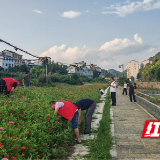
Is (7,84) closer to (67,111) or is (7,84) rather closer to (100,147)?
(67,111)

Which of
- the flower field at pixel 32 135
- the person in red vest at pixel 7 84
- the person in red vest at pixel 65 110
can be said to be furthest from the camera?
the person in red vest at pixel 7 84

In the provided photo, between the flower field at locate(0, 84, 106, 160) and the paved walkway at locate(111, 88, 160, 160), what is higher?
the flower field at locate(0, 84, 106, 160)

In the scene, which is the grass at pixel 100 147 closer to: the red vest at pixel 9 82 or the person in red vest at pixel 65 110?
the person in red vest at pixel 65 110

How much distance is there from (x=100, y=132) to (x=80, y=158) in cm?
223

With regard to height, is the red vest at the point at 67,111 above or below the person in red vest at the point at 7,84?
below

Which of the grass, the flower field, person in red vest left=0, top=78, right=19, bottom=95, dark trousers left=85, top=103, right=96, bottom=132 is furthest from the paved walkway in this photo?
person in red vest left=0, top=78, right=19, bottom=95

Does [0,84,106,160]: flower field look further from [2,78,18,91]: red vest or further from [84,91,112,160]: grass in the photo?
[2,78,18,91]: red vest

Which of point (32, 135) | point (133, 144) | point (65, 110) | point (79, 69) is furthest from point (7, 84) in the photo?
point (79, 69)

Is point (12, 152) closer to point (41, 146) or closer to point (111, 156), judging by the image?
point (41, 146)

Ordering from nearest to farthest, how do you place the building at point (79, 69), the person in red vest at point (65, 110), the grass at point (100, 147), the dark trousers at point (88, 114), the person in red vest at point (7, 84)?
the grass at point (100, 147) < the person in red vest at point (65, 110) < the dark trousers at point (88, 114) < the person in red vest at point (7, 84) < the building at point (79, 69)

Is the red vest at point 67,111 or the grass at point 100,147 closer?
the grass at point 100,147

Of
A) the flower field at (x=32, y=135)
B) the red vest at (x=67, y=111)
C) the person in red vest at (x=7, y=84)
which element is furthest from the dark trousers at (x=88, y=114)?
the person in red vest at (x=7, y=84)

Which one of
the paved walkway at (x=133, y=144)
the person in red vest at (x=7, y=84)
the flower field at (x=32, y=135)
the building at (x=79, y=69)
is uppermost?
the building at (x=79, y=69)

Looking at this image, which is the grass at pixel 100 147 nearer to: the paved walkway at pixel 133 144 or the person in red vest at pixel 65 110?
the paved walkway at pixel 133 144
